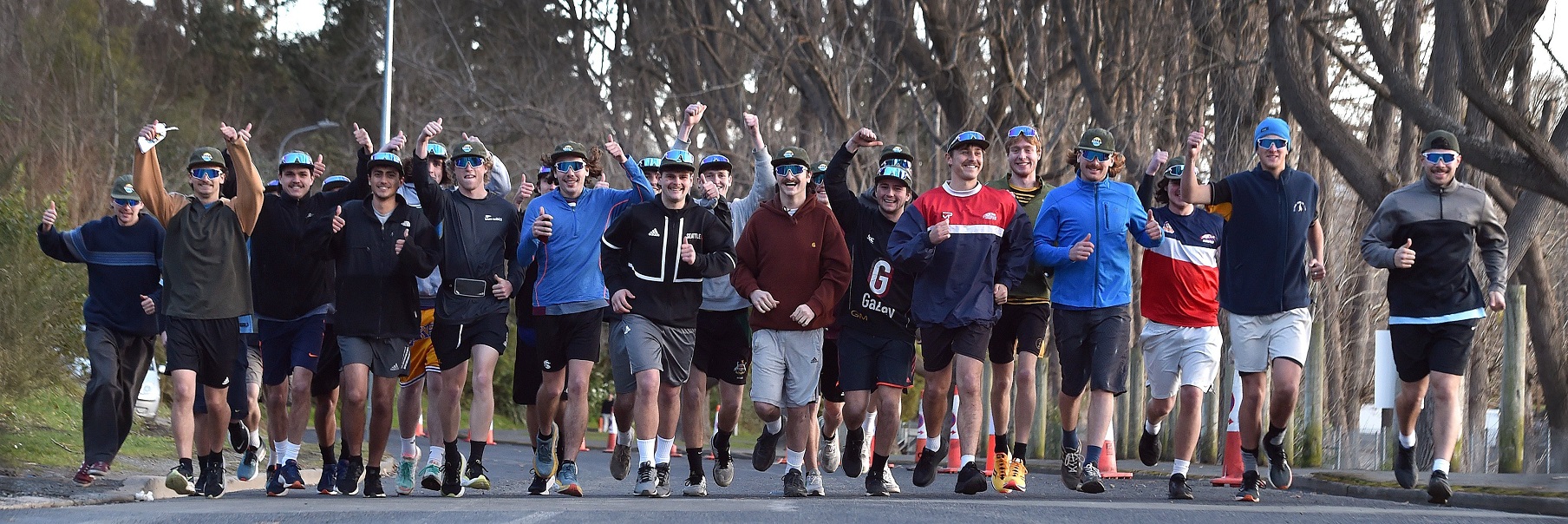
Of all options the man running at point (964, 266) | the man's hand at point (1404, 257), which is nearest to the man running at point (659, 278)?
the man running at point (964, 266)

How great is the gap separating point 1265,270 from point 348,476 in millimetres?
5288

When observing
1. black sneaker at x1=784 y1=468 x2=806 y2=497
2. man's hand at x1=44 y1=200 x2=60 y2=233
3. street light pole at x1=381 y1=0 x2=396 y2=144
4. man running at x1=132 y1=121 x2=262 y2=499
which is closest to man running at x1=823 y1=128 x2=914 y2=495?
black sneaker at x1=784 y1=468 x2=806 y2=497

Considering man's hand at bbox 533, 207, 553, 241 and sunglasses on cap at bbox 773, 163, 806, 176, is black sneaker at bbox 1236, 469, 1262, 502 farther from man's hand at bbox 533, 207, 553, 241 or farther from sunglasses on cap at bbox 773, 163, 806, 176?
man's hand at bbox 533, 207, 553, 241

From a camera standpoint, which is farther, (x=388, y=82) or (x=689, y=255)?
(x=388, y=82)

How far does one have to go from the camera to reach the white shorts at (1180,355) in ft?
36.6

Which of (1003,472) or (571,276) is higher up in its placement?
(571,276)

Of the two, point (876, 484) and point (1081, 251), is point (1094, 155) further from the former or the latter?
point (876, 484)

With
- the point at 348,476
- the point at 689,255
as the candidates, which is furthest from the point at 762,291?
the point at 348,476

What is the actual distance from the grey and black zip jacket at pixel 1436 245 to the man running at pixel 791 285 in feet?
9.71

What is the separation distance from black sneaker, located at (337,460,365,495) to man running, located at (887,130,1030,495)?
10.5 ft

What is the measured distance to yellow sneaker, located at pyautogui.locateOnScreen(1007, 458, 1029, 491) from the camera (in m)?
11.0

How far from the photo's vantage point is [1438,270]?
10.5m

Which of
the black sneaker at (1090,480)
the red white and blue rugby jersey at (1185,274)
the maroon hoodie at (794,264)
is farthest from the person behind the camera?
the red white and blue rugby jersey at (1185,274)

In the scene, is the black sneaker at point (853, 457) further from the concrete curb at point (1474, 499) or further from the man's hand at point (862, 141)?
the concrete curb at point (1474, 499)
